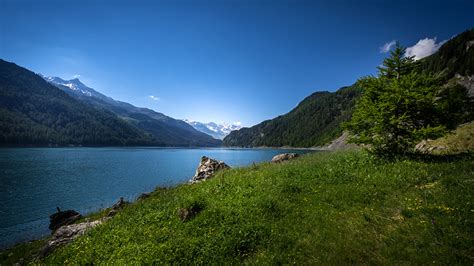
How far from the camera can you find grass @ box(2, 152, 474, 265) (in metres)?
7.57

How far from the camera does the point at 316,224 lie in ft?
31.7

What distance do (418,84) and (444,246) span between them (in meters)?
13.4

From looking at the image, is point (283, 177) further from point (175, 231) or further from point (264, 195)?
point (175, 231)

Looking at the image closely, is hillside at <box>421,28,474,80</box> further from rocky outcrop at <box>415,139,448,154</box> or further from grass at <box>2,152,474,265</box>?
grass at <box>2,152,474,265</box>

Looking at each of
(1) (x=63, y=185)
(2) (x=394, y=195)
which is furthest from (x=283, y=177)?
(1) (x=63, y=185)

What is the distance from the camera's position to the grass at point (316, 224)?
7.57 metres

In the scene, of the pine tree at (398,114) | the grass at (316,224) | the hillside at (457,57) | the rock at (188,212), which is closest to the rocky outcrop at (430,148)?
the pine tree at (398,114)

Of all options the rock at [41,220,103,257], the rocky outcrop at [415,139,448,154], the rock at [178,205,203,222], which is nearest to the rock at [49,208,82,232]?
the rock at [41,220,103,257]

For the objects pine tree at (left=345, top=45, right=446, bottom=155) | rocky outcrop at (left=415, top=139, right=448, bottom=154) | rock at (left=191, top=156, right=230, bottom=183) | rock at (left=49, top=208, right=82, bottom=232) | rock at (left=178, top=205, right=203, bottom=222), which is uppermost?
pine tree at (left=345, top=45, right=446, bottom=155)

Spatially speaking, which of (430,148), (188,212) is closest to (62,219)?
(188,212)

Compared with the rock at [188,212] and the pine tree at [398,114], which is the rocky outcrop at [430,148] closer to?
the pine tree at [398,114]

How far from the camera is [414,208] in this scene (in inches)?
367

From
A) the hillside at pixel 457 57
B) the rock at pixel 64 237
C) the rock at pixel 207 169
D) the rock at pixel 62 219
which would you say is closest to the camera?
the rock at pixel 64 237

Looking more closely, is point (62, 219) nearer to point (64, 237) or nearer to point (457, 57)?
point (64, 237)
